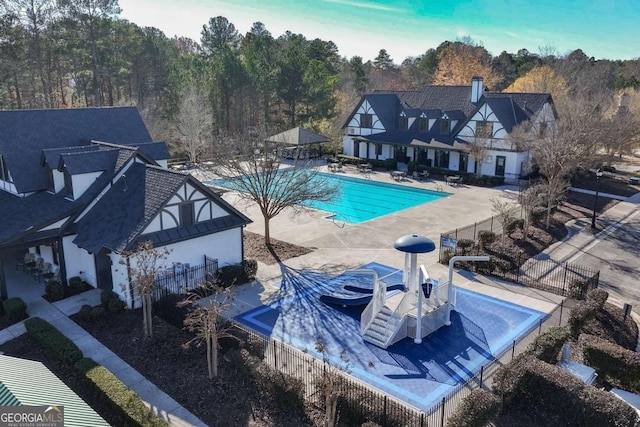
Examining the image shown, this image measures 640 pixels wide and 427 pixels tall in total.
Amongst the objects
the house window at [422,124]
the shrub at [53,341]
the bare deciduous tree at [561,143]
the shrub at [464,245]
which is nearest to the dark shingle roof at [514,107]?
the bare deciduous tree at [561,143]

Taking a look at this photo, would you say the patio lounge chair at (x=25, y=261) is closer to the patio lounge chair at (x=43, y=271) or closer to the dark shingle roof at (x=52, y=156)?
the patio lounge chair at (x=43, y=271)

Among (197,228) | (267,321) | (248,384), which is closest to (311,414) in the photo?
(248,384)

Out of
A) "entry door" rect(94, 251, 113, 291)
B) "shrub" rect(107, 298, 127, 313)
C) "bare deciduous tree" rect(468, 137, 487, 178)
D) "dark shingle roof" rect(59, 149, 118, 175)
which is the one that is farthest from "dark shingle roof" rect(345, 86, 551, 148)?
"shrub" rect(107, 298, 127, 313)

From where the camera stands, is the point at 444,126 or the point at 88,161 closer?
the point at 88,161

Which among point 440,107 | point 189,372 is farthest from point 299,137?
point 189,372

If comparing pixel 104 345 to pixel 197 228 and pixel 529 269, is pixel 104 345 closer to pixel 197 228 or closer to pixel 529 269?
pixel 197 228

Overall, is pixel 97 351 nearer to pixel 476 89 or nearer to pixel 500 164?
pixel 500 164
